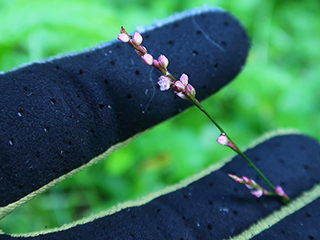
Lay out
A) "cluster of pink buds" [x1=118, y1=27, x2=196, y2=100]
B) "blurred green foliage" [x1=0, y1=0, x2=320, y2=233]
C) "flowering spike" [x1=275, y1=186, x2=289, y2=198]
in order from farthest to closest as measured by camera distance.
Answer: "blurred green foliage" [x1=0, y1=0, x2=320, y2=233]
"flowering spike" [x1=275, y1=186, x2=289, y2=198]
"cluster of pink buds" [x1=118, y1=27, x2=196, y2=100]

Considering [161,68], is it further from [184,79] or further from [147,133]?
[147,133]

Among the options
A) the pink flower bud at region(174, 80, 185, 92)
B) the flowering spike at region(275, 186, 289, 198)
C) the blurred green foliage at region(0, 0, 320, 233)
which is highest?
the pink flower bud at region(174, 80, 185, 92)

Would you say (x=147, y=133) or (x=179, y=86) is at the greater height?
(x=179, y=86)

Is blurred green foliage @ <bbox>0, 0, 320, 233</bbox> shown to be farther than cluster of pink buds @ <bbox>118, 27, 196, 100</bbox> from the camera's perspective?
Yes

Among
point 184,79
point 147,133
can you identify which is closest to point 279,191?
point 184,79

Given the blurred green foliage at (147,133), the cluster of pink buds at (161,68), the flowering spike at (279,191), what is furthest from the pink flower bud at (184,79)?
the blurred green foliage at (147,133)

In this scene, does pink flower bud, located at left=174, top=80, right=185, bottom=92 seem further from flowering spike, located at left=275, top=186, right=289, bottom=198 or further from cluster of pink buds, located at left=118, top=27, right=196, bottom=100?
flowering spike, located at left=275, top=186, right=289, bottom=198

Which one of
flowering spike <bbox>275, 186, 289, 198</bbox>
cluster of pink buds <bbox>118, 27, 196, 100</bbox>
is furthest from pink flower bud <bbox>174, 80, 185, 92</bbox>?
flowering spike <bbox>275, 186, 289, 198</bbox>

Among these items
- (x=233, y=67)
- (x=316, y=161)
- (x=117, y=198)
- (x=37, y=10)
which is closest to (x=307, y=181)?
(x=316, y=161)

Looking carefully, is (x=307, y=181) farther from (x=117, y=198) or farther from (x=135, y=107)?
(x=117, y=198)
